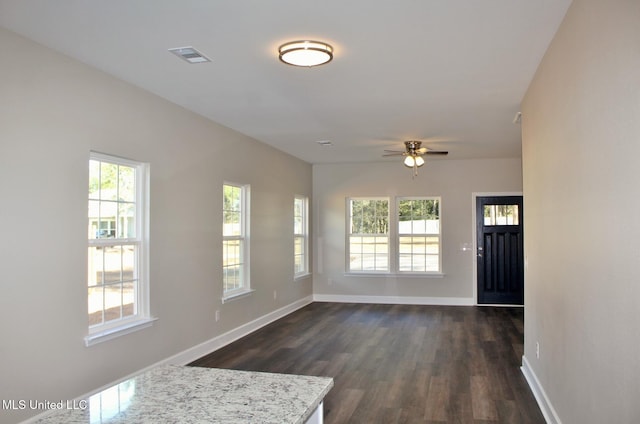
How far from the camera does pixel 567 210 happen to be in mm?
2891

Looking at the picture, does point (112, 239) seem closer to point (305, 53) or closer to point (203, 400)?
point (305, 53)

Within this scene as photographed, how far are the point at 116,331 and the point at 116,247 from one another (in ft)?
2.28

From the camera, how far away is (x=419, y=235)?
9.27 m

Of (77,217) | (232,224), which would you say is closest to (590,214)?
(77,217)

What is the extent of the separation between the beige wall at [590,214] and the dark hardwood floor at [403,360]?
1.98 ft

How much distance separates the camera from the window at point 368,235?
30.9 ft

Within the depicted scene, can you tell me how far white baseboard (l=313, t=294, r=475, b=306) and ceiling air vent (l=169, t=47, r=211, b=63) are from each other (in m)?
6.46

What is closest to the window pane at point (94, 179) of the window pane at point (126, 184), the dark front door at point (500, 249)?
the window pane at point (126, 184)

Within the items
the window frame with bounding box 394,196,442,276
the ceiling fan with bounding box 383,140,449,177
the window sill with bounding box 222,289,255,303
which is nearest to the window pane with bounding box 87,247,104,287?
the window sill with bounding box 222,289,255,303

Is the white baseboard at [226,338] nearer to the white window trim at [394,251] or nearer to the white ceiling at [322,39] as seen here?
the white window trim at [394,251]

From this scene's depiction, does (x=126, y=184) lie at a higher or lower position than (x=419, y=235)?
higher

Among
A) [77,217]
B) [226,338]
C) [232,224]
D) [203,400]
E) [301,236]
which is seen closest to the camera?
[203,400]

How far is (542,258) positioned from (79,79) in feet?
12.2

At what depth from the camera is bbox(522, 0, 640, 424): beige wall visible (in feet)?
5.96
